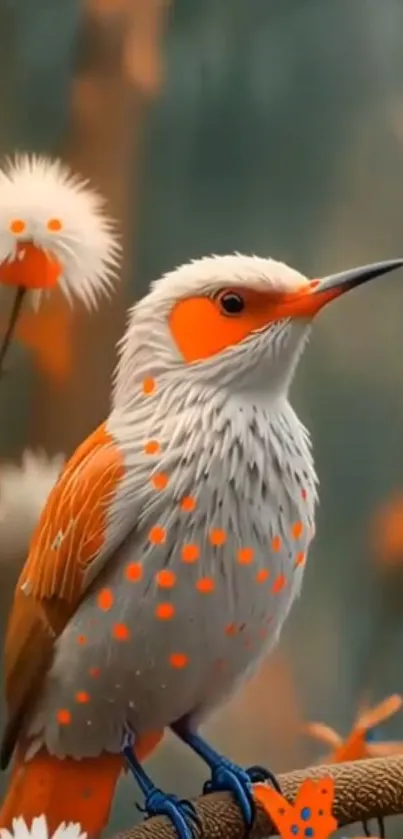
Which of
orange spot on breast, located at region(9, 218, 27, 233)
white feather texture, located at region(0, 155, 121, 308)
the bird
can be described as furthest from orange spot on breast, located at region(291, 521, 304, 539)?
orange spot on breast, located at region(9, 218, 27, 233)

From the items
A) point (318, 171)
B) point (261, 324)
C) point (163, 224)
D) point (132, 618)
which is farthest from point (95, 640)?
point (318, 171)

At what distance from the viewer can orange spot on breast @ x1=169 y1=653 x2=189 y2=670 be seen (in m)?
1.07

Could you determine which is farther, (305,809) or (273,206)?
(273,206)

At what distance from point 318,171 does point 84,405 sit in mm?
418

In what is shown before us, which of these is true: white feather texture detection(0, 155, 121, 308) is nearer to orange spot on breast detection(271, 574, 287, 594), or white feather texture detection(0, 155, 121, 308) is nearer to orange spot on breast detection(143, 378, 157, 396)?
orange spot on breast detection(143, 378, 157, 396)

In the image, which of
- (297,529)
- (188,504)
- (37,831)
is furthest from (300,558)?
(37,831)

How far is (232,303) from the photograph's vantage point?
112 centimetres

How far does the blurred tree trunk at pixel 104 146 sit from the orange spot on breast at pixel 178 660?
245 millimetres

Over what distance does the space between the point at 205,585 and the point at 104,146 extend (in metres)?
0.50

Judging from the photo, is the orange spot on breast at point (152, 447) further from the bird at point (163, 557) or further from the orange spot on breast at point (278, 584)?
the orange spot on breast at point (278, 584)

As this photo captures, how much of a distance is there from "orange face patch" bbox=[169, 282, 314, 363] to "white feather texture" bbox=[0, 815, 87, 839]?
490mm

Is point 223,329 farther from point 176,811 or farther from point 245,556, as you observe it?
point 176,811

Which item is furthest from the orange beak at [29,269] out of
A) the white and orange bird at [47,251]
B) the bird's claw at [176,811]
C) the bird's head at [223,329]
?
the bird's claw at [176,811]

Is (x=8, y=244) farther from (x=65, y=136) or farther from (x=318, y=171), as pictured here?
(x=318, y=171)
